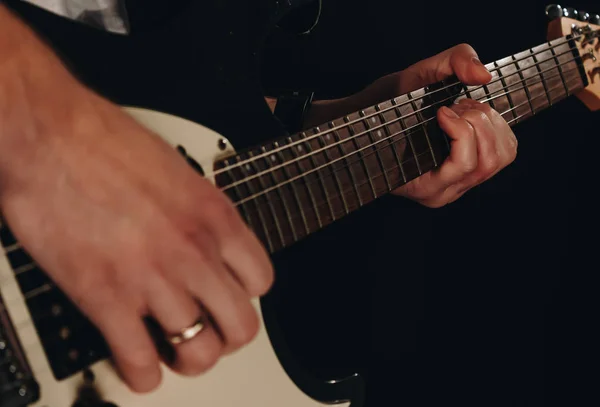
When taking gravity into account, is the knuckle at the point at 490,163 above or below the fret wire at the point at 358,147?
below

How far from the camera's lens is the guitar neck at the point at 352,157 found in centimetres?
51

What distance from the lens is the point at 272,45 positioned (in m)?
0.99

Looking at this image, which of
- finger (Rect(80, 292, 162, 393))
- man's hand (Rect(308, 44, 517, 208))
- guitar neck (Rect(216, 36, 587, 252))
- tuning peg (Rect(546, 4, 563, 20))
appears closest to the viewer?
finger (Rect(80, 292, 162, 393))

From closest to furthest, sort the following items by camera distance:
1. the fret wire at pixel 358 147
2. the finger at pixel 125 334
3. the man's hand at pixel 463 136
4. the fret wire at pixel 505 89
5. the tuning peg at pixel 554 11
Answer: the finger at pixel 125 334 < the fret wire at pixel 358 147 < the man's hand at pixel 463 136 < the fret wire at pixel 505 89 < the tuning peg at pixel 554 11

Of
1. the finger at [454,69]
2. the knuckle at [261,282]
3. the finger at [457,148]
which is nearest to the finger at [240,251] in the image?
the knuckle at [261,282]

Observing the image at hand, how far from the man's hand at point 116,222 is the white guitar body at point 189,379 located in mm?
45

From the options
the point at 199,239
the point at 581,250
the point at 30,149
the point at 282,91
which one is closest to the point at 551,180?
the point at 581,250

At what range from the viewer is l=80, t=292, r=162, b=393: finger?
353mm

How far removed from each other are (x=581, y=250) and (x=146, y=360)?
1.19 meters

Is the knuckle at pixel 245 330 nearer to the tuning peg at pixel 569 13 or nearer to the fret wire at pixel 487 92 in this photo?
the fret wire at pixel 487 92

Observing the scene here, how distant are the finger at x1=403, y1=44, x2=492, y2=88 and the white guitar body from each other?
487 millimetres

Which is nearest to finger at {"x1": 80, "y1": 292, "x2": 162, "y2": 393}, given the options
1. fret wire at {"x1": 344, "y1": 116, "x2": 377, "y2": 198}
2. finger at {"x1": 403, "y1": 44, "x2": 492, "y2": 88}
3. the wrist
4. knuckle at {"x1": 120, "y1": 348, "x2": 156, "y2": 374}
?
knuckle at {"x1": 120, "y1": 348, "x2": 156, "y2": 374}

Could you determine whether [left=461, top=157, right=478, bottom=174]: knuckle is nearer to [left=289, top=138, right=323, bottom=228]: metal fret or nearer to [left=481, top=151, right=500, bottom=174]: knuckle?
[left=481, top=151, right=500, bottom=174]: knuckle

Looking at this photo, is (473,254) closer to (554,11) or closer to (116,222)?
(554,11)
